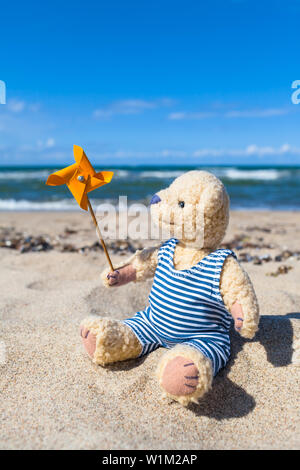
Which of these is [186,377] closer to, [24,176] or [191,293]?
[191,293]

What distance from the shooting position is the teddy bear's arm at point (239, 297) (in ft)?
7.14

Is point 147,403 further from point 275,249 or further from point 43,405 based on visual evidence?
point 275,249

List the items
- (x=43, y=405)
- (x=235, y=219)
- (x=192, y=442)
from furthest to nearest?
(x=235, y=219)
(x=43, y=405)
(x=192, y=442)

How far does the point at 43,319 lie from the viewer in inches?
123

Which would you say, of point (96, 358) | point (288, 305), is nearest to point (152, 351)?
point (96, 358)

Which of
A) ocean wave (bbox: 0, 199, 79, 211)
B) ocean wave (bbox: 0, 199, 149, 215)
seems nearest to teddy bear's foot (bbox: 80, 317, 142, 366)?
ocean wave (bbox: 0, 199, 149, 215)

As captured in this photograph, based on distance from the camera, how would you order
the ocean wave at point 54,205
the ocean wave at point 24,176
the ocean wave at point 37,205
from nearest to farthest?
the ocean wave at point 54,205 < the ocean wave at point 37,205 < the ocean wave at point 24,176

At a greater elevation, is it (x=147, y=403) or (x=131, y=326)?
(x=131, y=326)

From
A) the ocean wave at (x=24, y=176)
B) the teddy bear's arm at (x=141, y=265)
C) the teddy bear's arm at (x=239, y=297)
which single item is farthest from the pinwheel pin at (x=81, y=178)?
the ocean wave at (x=24, y=176)

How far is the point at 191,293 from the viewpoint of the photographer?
2357mm

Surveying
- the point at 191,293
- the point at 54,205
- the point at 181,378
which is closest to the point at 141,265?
the point at 191,293

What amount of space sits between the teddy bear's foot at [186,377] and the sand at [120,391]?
0.49 feet

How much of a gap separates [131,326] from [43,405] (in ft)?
2.25

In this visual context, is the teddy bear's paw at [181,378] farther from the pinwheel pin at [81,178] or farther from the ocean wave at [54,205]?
the ocean wave at [54,205]
